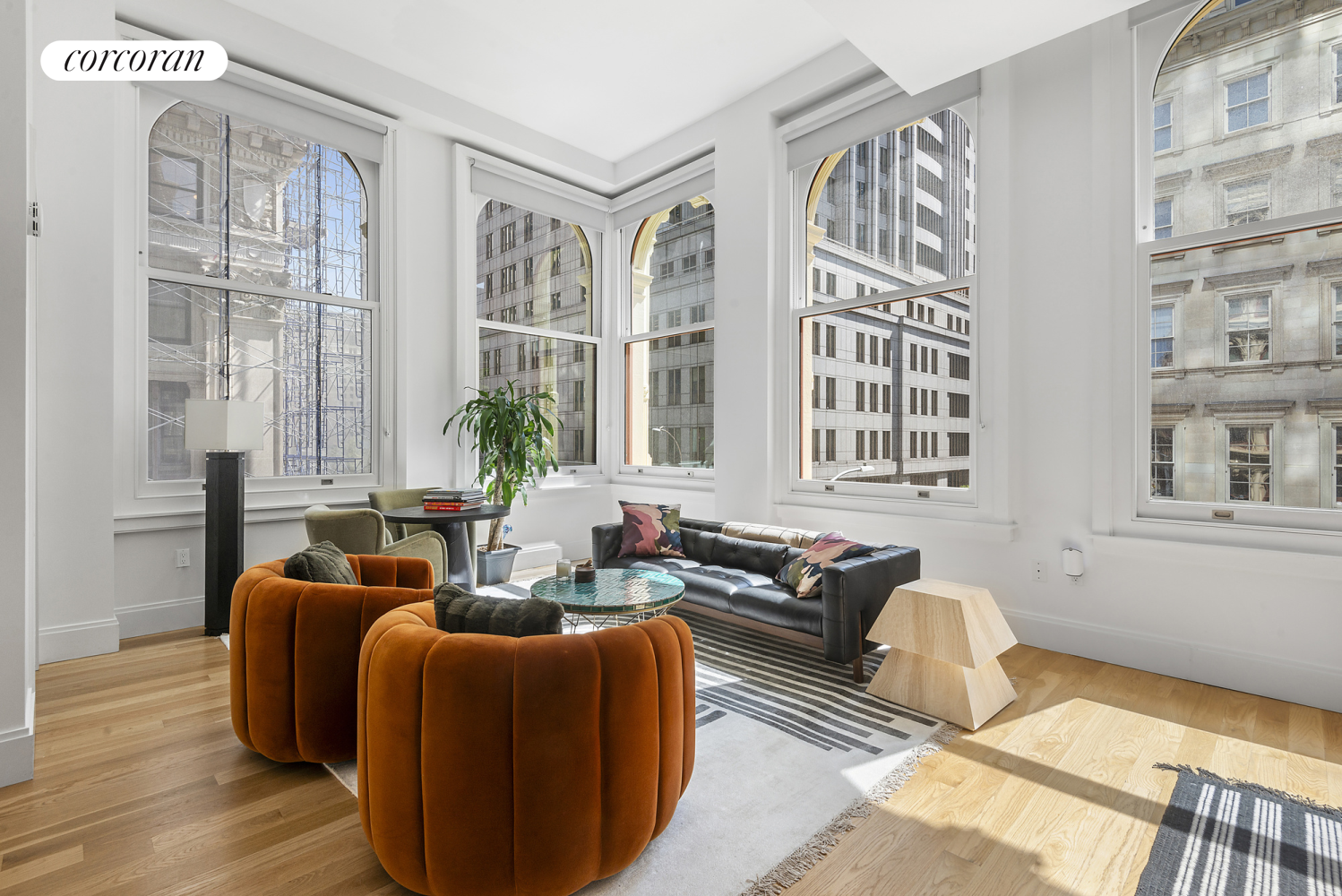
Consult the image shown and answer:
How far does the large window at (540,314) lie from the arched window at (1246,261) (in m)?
4.47

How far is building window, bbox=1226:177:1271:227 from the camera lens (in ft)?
9.80

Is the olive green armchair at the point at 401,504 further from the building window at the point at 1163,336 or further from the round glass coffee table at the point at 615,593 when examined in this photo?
the building window at the point at 1163,336

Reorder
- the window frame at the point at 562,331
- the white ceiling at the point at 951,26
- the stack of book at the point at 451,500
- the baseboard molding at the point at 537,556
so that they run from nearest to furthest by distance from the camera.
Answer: the white ceiling at the point at 951,26 → the stack of book at the point at 451,500 → the window frame at the point at 562,331 → the baseboard molding at the point at 537,556

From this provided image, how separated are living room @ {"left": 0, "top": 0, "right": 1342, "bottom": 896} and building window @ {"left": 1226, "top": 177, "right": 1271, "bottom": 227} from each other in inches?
0.9

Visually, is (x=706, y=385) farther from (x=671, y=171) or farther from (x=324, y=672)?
(x=324, y=672)

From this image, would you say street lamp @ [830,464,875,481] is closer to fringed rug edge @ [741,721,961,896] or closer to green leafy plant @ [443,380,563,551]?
fringed rug edge @ [741,721,961,896]

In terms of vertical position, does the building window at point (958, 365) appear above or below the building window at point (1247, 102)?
below

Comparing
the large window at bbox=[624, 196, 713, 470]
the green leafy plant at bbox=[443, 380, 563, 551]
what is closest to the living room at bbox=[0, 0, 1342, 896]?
the large window at bbox=[624, 196, 713, 470]

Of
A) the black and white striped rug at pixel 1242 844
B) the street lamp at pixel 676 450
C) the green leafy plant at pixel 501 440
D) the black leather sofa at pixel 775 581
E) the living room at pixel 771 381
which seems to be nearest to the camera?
the black and white striped rug at pixel 1242 844

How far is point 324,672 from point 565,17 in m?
3.98

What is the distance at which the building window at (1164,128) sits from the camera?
3.23m

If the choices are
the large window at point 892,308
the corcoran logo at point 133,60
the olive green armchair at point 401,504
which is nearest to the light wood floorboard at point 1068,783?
the large window at point 892,308

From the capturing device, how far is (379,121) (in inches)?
185

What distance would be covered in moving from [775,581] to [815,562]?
380 millimetres
